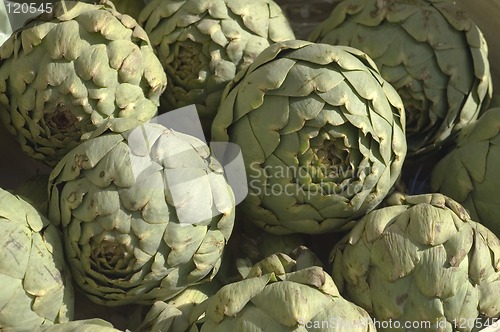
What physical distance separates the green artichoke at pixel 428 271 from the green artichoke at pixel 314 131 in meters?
0.08

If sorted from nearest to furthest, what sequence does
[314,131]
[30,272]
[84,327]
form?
[84,327], [30,272], [314,131]

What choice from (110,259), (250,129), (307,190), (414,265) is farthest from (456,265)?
(110,259)

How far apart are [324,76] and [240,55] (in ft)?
0.71

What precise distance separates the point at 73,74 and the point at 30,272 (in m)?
0.29

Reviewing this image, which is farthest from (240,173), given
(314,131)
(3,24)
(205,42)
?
(3,24)

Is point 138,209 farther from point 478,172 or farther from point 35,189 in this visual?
point 478,172

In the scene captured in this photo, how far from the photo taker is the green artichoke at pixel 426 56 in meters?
1.31

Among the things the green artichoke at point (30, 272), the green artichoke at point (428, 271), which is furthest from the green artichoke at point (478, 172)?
the green artichoke at point (30, 272)

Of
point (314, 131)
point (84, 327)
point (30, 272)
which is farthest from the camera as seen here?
point (314, 131)

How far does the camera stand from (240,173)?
1148mm

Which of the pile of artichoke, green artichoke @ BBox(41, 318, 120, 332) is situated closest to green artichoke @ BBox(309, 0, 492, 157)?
the pile of artichoke

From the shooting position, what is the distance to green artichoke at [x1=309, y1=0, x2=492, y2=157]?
1.31 metres

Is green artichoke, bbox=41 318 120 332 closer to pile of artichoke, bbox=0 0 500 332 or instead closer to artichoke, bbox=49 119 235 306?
pile of artichoke, bbox=0 0 500 332

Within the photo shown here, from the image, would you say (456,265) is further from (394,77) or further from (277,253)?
(394,77)
